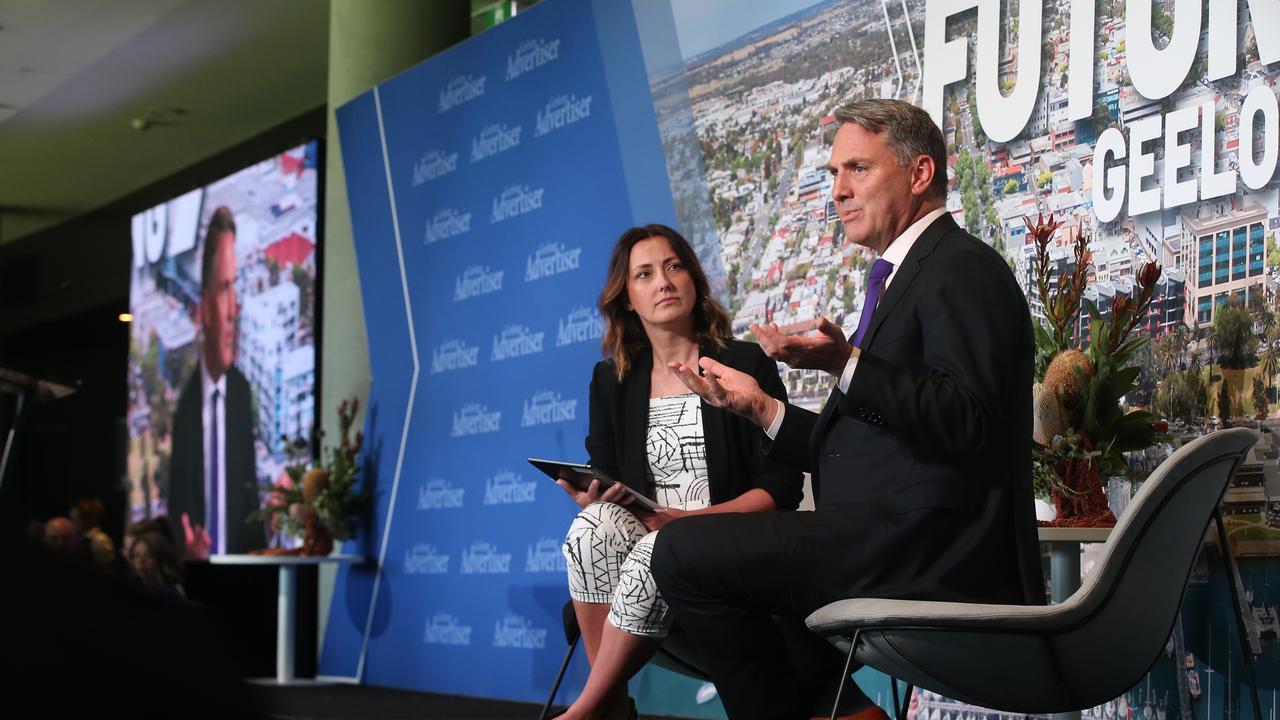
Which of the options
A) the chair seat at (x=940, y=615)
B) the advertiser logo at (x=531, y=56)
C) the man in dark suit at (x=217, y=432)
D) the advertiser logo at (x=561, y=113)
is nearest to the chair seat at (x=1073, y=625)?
the chair seat at (x=940, y=615)

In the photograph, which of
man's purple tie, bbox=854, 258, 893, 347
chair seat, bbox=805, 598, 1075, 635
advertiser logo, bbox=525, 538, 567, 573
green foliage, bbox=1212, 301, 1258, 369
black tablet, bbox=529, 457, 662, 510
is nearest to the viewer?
chair seat, bbox=805, 598, 1075, 635

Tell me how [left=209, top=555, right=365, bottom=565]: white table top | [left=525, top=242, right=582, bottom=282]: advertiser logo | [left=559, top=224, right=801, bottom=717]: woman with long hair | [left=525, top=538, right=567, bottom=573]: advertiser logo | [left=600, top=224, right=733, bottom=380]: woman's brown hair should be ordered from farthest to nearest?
[left=209, top=555, right=365, bottom=565]: white table top < [left=525, top=242, right=582, bottom=282]: advertiser logo < [left=525, top=538, right=567, bottom=573]: advertiser logo < [left=600, top=224, right=733, bottom=380]: woman's brown hair < [left=559, top=224, right=801, bottom=717]: woman with long hair

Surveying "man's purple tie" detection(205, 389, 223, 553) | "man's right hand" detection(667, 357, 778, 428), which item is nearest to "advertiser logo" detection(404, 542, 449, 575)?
"man's purple tie" detection(205, 389, 223, 553)

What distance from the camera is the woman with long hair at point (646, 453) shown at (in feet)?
8.57

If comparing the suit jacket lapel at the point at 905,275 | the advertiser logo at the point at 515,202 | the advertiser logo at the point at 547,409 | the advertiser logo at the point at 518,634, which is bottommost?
the advertiser logo at the point at 518,634

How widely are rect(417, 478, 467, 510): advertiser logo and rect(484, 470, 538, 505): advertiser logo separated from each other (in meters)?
0.20

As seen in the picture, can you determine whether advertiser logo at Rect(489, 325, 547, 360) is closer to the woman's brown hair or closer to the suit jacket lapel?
the woman's brown hair

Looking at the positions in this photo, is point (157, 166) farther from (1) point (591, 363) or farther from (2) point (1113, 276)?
(2) point (1113, 276)

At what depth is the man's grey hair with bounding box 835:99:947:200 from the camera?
7.86ft

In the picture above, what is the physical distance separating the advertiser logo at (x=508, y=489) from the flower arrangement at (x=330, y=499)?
1025 mm

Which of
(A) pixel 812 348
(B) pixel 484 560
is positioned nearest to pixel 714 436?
(A) pixel 812 348

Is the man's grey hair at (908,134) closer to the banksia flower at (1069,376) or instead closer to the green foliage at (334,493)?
the banksia flower at (1069,376)

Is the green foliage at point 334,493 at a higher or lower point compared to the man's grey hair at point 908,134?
lower

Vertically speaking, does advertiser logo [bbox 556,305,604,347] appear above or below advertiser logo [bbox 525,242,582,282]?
below
